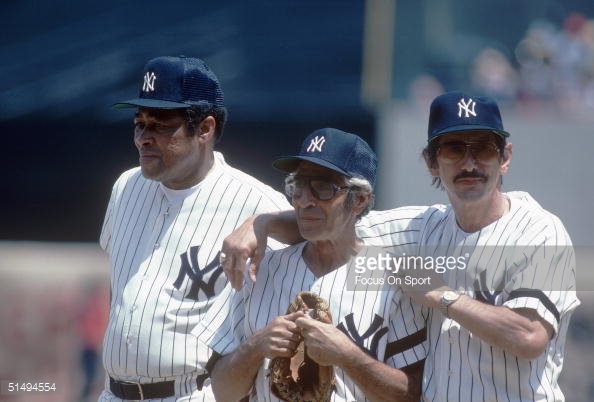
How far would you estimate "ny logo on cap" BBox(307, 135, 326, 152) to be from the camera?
2.01 metres

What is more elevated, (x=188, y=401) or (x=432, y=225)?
(x=432, y=225)

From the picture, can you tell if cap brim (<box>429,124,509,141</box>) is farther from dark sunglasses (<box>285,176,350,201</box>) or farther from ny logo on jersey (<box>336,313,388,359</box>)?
ny logo on jersey (<box>336,313,388,359</box>)

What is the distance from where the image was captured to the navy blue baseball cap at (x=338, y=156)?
1988mm

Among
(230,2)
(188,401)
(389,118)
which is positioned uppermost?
(230,2)

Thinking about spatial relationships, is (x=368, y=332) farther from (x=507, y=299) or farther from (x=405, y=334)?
(x=507, y=299)

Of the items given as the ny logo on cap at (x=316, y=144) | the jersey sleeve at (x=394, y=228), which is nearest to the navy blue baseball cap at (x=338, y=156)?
the ny logo on cap at (x=316, y=144)

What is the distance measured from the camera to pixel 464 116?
1.95 metres

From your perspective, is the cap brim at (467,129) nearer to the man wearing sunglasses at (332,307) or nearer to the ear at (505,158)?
the ear at (505,158)

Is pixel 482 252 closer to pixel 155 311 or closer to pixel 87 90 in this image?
pixel 155 311

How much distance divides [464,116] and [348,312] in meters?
0.44

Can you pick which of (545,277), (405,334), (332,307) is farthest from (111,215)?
(545,277)

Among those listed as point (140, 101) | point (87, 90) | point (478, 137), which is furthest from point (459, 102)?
point (87, 90)

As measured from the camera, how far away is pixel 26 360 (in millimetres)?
3996

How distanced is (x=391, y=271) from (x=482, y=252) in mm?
186
